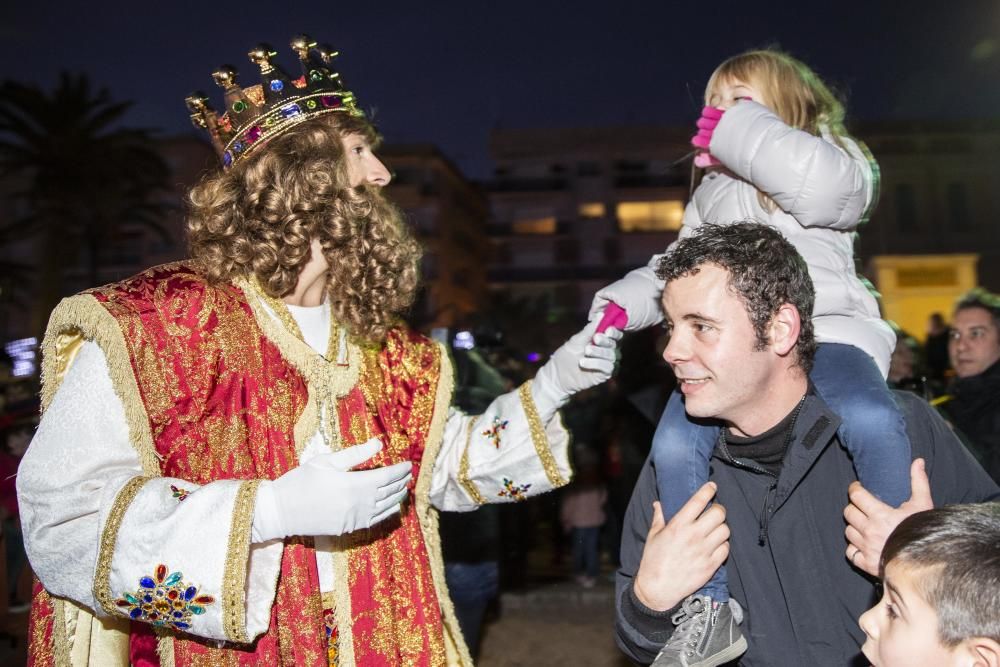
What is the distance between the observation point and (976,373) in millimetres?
4496

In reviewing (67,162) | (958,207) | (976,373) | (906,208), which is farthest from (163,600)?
(958,207)

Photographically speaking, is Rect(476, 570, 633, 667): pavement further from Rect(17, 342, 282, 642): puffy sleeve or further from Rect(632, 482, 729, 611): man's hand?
Rect(17, 342, 282, 642): puffy sleeve

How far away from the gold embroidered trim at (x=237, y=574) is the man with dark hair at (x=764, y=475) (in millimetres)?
994

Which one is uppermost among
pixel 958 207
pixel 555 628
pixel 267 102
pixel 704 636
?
pixel 958 207

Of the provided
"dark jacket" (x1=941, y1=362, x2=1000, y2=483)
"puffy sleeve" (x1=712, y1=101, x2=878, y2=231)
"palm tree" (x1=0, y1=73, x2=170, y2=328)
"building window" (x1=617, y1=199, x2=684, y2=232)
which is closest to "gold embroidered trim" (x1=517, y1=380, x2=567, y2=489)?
"puffy sleeve" (x1=712, y1=101, x2=878, y2=231)

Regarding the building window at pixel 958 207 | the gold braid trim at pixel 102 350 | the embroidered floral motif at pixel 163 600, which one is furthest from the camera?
the building window at pixel 958 207

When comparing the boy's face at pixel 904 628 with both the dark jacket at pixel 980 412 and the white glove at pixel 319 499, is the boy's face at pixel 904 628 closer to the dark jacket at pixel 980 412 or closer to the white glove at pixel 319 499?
the white glove at pixel 319 499

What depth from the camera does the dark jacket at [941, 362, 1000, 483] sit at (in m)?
4.01

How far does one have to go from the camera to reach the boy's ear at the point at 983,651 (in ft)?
4.79

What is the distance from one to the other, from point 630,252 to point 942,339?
107 ft

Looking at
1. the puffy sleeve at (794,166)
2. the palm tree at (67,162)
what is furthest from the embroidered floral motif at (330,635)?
the palm tree at (67,162)

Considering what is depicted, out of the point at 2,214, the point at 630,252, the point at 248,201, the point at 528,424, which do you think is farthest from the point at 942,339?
the point at 2,214

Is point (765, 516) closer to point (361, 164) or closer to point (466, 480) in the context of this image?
point (466, 480)

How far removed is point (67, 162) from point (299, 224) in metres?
19.9
